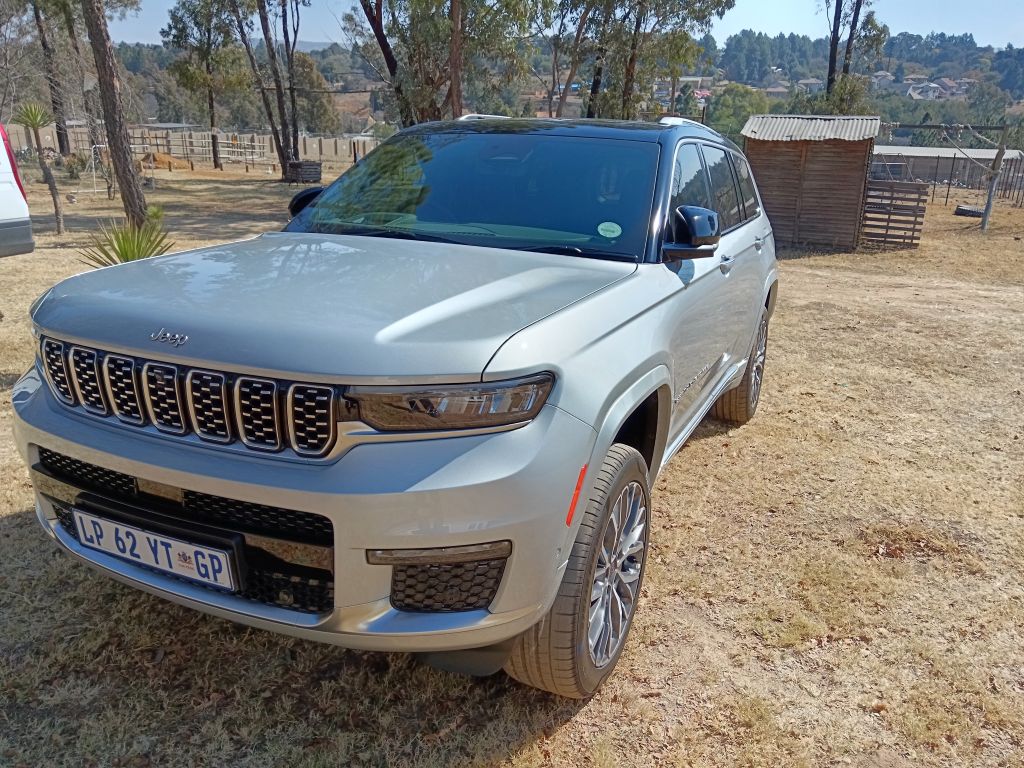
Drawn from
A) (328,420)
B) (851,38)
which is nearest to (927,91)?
(851,38)

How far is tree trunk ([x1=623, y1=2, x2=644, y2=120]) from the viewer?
22.8m

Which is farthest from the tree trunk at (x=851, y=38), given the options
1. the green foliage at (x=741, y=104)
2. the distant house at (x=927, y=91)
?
the distant house at (x=927, y=91)

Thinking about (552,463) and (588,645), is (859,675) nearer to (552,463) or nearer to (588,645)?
(588,645)

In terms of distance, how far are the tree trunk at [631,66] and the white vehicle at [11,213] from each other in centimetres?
1954

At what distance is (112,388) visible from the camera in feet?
7.09

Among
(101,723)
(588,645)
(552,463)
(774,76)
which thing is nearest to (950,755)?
(588,645)

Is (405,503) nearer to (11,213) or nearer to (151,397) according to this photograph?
(151,397)

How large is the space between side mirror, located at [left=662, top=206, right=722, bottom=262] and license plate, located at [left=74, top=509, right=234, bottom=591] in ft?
6.24

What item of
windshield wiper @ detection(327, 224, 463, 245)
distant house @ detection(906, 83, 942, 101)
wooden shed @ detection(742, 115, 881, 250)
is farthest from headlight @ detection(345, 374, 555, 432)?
distant house @ detection(906, 83, 942, 101)

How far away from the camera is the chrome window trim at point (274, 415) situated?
6.33 ft

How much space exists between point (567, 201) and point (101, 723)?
243cm

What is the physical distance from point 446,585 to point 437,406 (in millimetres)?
454

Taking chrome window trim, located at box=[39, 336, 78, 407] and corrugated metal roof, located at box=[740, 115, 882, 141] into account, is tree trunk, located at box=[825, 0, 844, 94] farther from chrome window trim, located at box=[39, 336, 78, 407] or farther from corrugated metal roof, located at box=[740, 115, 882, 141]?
chrome window trim, located at box=[39, 336, 78, 407]

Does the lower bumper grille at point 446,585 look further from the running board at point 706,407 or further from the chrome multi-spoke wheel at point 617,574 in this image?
the running board at point 706,407
